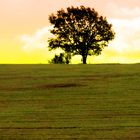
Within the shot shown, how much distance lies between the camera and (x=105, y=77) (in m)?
27.8

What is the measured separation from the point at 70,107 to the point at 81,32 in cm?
5213

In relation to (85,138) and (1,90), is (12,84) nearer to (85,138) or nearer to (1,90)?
(1,90)

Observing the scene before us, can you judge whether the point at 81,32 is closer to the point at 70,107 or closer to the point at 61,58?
the point at 61,58

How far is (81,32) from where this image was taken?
6956 centimetres

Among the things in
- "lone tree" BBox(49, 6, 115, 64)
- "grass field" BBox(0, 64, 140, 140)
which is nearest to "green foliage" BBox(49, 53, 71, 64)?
"lone tree" BBox(49, 6, 115, 64)

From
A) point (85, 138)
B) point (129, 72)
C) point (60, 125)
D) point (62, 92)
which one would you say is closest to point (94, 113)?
point (60, 125)

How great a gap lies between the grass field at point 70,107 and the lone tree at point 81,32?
3977cm

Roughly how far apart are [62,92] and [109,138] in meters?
8.90

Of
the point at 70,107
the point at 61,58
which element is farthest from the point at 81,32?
the point at 70,107

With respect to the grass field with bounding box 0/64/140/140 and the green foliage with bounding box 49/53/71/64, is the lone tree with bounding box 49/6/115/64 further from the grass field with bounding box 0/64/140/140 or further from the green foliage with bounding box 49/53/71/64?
the grass field with bounding box 0/64/140/140

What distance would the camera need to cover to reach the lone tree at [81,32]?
2702 inches

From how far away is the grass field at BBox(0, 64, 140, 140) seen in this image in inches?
542

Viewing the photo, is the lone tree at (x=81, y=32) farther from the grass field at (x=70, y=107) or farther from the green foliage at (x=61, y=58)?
the grass field at (x=70, y=107)

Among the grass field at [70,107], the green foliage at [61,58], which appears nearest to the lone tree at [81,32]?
the green foliage at [61,58]
